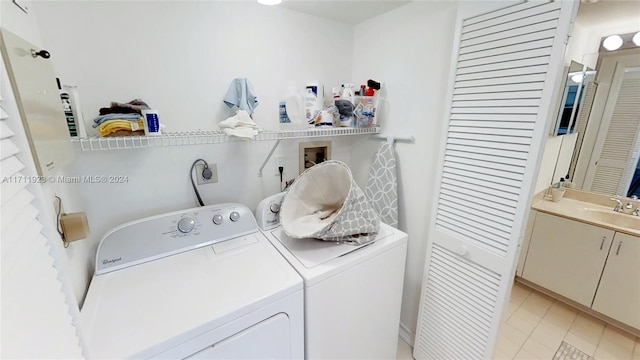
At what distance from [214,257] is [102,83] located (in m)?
0.97

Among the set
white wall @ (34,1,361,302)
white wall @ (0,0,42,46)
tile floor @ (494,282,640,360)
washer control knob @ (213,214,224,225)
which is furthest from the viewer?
tile floor @ (494,282,640,360)

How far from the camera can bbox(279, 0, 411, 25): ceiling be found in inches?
60.9

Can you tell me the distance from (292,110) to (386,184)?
83 centimetres

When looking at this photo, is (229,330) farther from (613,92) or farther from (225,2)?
(613,92)

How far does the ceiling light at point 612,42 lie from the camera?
187 cm

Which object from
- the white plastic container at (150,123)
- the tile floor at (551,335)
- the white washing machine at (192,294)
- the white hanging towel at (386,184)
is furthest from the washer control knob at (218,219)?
the tile floor at (551,335)

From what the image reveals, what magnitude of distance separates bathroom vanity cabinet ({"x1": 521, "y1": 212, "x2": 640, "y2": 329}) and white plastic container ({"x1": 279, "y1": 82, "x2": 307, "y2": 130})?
236 cm

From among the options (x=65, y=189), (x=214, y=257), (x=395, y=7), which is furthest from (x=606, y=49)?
(x=65, y=189)

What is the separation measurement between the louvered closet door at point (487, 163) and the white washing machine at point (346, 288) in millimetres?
299

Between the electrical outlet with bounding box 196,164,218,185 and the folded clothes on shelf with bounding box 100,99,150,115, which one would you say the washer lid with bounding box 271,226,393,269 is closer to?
the electrical outlet with bounding box 196,164,218,185

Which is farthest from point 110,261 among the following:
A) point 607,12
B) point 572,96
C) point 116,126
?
point 572,96

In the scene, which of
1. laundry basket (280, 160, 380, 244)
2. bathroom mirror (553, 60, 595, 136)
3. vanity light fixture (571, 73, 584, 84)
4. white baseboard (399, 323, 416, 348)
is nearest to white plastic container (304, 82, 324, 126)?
laundry basket (280, 160, 380, 244)

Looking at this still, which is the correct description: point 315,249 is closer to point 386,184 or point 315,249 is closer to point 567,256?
point 386,184

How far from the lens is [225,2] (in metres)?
1.40
